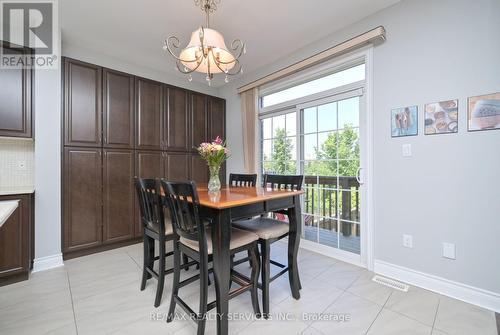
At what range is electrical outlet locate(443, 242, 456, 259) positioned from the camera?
6.12 feet

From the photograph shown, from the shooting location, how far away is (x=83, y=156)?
269 cm

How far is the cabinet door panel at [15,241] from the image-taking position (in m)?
2.04

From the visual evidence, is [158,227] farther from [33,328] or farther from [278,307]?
[278,307]

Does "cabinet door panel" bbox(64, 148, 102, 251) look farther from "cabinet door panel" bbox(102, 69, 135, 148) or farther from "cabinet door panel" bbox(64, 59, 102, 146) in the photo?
"cabinet door panel" bbox(102, 69, 135, 148)

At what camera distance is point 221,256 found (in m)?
1.38

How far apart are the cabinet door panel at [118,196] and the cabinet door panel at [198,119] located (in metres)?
1.04

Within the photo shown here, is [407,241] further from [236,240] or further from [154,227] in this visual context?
[154,227]

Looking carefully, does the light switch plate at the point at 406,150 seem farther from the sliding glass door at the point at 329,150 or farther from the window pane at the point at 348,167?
the window pane at the point at 348,167

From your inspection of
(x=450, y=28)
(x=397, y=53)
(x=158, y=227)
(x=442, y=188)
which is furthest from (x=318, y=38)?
(x=158, y=227)

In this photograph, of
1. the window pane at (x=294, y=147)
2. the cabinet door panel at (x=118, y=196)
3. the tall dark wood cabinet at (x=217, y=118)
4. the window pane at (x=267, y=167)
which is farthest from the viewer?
the tall dark wood cabinet at (x=217, y=118)

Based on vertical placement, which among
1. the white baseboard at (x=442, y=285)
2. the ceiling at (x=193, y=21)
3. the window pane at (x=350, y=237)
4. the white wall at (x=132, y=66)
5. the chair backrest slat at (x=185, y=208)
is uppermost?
the ceiling at (x=193, y=21)

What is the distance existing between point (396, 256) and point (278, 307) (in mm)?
1310

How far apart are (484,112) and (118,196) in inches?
151

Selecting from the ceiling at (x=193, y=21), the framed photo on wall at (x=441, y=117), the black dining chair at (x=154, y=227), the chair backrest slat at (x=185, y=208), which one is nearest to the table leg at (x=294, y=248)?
the chair backrest slat at (x=185, y=208)
